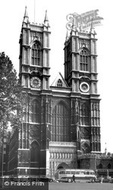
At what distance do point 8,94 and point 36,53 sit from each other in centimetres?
5965

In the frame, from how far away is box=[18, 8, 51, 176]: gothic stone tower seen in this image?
92625 millimetres

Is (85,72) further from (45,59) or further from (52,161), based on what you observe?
(52,161)

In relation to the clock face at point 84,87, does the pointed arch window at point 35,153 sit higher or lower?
lower

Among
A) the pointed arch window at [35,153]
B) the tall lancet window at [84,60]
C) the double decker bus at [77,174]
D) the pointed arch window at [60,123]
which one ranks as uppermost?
the tall lancet window at [84,60]

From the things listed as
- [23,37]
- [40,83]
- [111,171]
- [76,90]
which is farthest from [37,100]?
[111,171]

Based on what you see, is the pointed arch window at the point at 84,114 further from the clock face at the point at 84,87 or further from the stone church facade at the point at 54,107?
the clock face at the point at 84,87

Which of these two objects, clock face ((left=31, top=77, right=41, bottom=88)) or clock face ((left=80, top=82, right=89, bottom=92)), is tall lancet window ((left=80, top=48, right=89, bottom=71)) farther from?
clock face ((left=31, top=77, right=41, bottom=88))

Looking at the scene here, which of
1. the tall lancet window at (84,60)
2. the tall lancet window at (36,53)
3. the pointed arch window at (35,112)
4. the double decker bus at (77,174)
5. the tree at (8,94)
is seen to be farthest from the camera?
the tall lancet window at (84,60)

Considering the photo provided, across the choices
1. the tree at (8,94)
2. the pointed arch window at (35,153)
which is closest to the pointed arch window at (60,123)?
the pointed arch window at (35,153)

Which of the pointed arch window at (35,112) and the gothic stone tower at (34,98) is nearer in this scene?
the gothic stone tower at (34,98)

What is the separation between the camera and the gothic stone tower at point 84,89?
99.0m

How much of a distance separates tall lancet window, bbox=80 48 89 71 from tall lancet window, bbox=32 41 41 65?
1282cm

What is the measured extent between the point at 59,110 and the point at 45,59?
1495 centimetres

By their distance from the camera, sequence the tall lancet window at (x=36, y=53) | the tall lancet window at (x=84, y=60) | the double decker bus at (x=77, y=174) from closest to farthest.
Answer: the double decker bus at (x=77, y=174) → the tall lancet window at (x=36, y=53) → the tall lancet window at (x=84, y=60)
